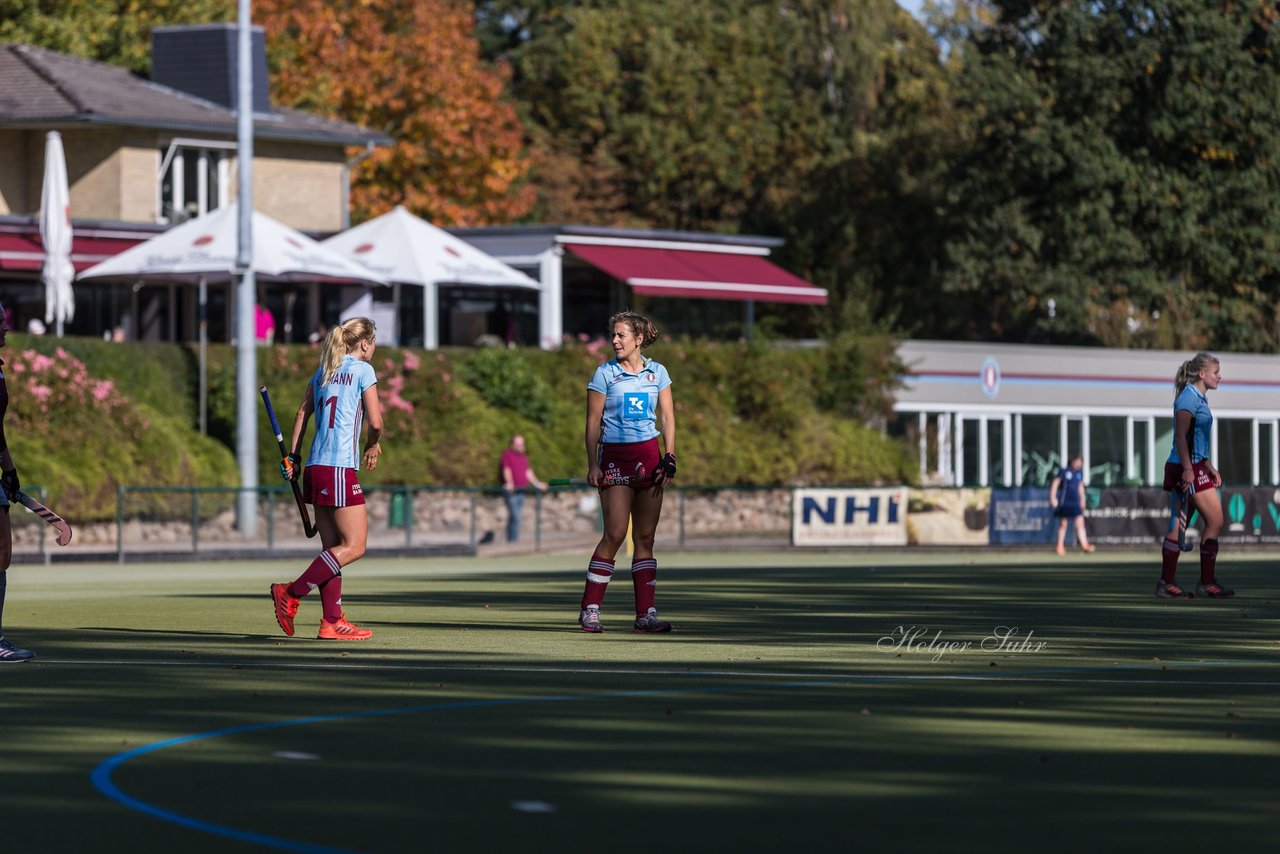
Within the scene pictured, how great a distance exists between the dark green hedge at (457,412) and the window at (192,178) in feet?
35.1

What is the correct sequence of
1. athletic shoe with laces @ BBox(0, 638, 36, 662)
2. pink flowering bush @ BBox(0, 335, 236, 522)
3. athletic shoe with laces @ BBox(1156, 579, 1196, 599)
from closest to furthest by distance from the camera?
athletic shoe with laces @ BBox(0, 638, 36, 662) → athletic shoe with laces @ BBox(1156, 579, 1196, 599) → pink flowering bush @ BBox(0, 335, 236, 522)

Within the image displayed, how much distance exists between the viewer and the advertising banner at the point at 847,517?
3812 cm

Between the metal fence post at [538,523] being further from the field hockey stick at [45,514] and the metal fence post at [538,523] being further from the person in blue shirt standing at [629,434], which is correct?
→ the field hockey stick at [45,514]

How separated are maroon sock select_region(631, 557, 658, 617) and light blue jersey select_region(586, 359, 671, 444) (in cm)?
85

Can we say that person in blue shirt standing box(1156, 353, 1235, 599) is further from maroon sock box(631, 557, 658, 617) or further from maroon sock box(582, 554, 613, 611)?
maroon sock box(582, 554, 613, 611)

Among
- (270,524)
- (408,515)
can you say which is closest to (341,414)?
(270,524)

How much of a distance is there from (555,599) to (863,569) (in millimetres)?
8673

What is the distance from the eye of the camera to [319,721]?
10.0m

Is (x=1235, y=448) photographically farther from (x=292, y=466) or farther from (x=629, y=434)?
(x=292, y=466)

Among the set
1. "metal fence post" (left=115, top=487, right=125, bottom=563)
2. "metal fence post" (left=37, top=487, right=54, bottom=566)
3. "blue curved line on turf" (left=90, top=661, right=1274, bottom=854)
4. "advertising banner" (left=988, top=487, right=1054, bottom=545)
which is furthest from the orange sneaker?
"advertising banner" (left=988, top=487, right=1054, bottom=545)

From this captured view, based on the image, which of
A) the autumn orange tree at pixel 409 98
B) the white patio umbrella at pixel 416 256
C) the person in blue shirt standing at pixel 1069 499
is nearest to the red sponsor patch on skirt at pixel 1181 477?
the person in blue shirt standing at pixel 1069 499

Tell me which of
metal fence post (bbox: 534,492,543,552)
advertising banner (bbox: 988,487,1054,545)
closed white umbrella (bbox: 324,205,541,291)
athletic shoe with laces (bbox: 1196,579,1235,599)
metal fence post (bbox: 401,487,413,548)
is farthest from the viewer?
closed white umbrella (bbox: 324,205,541,291)

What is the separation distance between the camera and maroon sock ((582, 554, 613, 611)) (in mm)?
14898

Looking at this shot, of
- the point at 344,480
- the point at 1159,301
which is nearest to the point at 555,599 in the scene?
the point at 344,480
